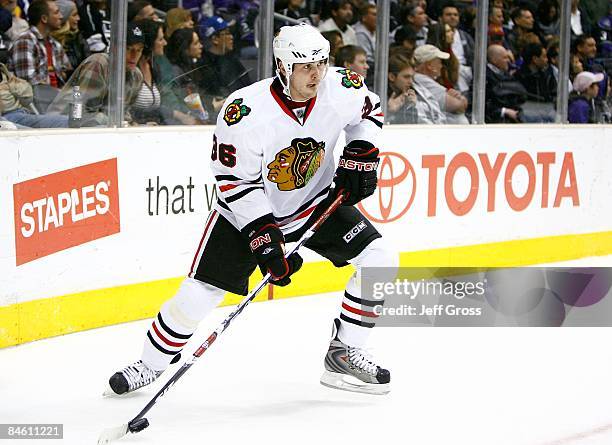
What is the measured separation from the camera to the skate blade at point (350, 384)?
3.79 meters

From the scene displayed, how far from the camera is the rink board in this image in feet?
14.5

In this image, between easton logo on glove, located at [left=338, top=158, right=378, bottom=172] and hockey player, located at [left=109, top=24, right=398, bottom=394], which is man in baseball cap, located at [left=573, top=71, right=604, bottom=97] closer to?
hockey player, located at [left=109, top=24, right=398, bottom=394]

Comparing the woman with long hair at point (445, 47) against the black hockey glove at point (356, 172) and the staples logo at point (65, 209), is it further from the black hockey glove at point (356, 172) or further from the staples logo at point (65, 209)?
the black hockey glove at point (356, 172)

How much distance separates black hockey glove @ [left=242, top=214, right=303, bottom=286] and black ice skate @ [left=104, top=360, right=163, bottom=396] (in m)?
0.55

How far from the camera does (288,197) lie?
3.65 meters

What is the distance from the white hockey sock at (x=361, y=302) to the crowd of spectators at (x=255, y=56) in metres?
1.54

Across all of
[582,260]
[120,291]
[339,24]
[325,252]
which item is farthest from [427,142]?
[325,252]

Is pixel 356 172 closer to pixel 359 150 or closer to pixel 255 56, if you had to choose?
pixel 359 150

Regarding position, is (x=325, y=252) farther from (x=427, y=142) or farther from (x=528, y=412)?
(x=427, y=142)

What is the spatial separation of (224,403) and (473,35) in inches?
132

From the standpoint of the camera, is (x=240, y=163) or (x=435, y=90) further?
(x=435, y=90)

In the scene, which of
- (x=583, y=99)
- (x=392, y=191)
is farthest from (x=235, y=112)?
(x=583, y=99)

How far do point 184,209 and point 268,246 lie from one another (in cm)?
172

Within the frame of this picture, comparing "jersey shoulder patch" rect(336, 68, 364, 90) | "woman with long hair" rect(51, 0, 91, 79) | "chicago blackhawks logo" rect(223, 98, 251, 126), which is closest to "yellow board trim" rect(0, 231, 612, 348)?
"woman with long hair" rect(51, 0, 91, 79)
